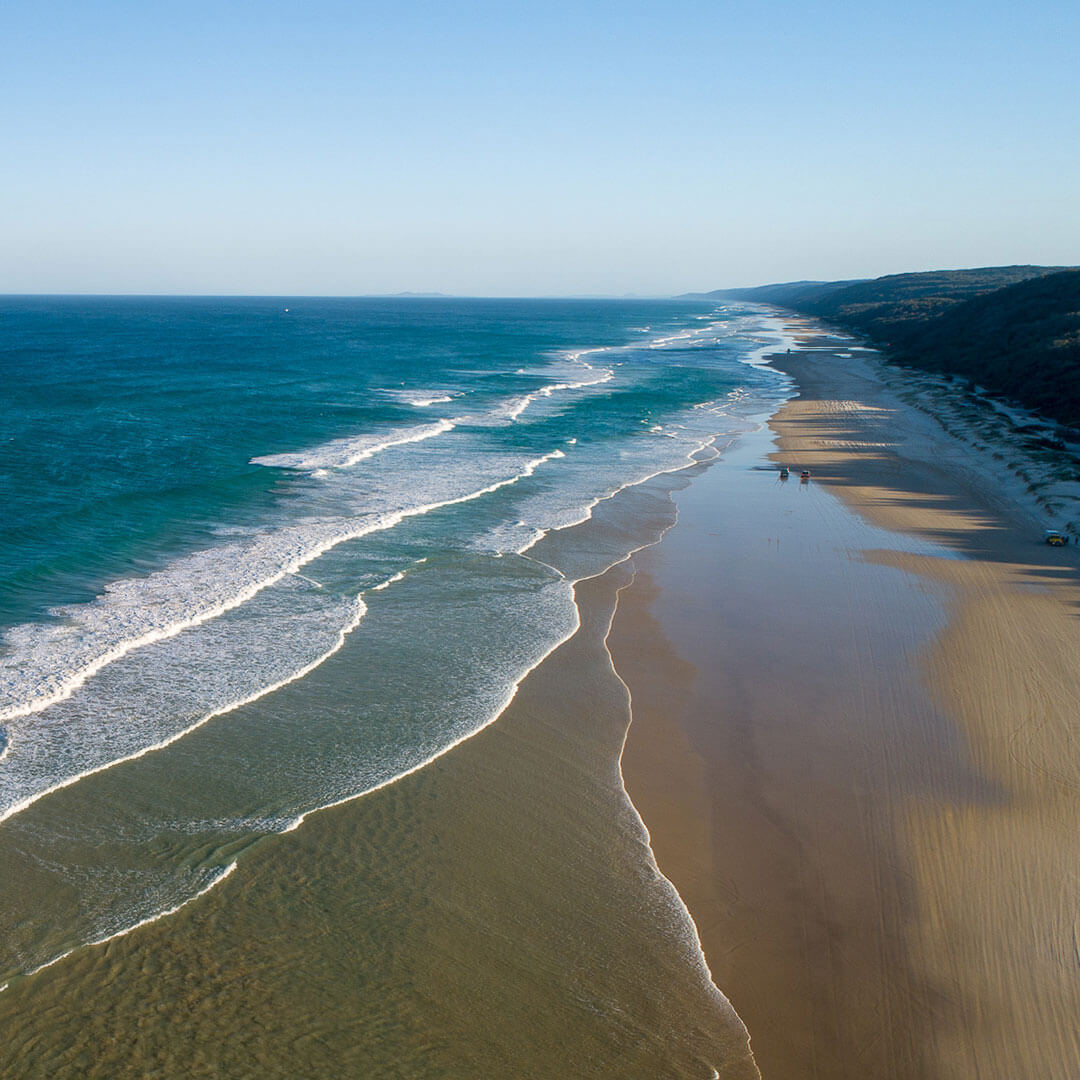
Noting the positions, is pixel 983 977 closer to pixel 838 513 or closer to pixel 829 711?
pixel 829 711

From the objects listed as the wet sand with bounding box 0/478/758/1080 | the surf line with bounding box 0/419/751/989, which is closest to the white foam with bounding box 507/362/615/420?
the surf line with bounding box 0/419/751/989

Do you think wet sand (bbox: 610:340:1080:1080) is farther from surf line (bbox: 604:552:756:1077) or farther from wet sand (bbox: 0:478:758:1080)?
wet sand (bbox: 0:478:758:1080)

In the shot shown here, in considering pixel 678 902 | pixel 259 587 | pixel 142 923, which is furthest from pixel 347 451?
pixel 678 902

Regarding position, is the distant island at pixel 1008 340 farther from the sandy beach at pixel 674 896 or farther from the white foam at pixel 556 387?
the sandy beach at pixel 674 896

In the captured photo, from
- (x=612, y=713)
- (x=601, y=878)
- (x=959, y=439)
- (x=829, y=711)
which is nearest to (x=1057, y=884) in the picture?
(x=829, y=711)

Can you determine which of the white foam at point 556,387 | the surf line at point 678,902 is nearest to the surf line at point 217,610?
the surf line at point 678,902

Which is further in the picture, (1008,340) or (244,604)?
(1008,340)

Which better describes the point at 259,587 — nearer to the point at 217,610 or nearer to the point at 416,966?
the point at 217,610
